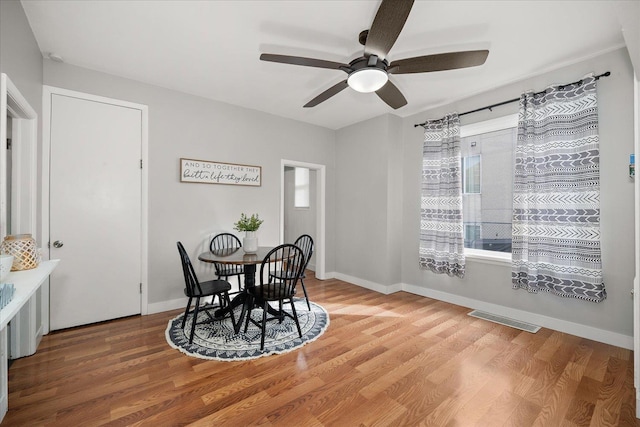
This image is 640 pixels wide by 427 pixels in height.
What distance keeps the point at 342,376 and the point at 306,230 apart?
4065 mm

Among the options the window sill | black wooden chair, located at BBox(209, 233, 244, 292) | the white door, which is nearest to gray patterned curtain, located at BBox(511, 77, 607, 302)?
the window sill

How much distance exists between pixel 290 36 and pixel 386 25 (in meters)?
1.06

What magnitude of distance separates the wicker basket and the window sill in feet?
13.5

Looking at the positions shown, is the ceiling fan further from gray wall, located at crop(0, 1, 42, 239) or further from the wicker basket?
the wicker basket

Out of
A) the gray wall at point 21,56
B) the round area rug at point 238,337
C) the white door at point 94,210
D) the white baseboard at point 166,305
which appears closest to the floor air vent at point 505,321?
the round area rug at point 238,337

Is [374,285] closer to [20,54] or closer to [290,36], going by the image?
[290,36]

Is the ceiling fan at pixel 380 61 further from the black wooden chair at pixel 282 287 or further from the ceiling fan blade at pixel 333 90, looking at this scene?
the black wooden chair at pixel 282 287

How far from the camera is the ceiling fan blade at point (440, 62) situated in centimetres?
195

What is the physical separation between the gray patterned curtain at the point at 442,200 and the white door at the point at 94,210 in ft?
11.9

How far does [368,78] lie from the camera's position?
2125 millimetres

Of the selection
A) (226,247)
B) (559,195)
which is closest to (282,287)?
(226,247)

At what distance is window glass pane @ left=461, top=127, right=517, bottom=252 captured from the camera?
3.34m

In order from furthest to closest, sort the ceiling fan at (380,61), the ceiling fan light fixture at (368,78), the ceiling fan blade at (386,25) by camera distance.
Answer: the ceiling fan light fixture at (368,78), the ceiling fan at (380,61), the ceiling fan blade at (386,25)

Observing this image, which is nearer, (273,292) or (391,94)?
(391,94)
